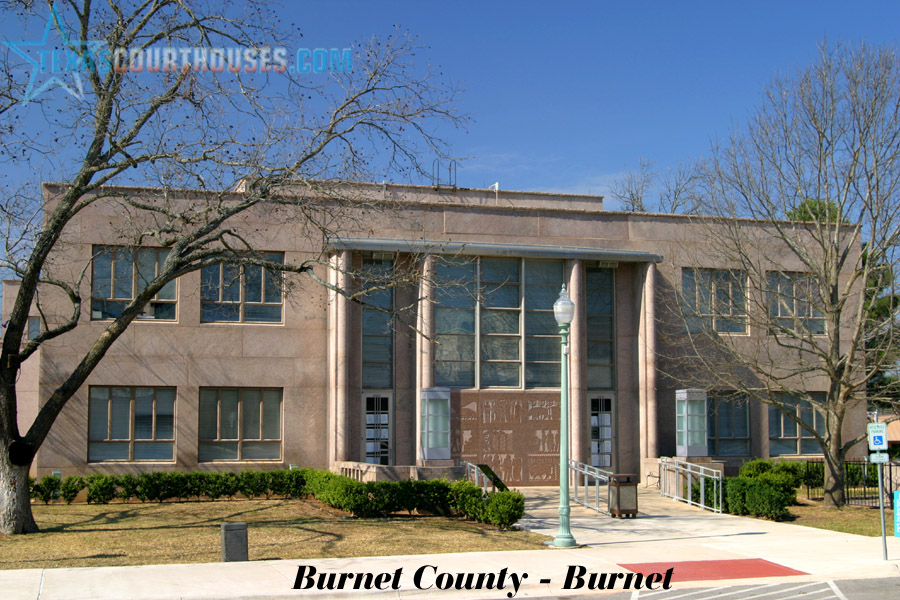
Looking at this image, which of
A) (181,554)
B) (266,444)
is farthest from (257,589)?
(266,444)

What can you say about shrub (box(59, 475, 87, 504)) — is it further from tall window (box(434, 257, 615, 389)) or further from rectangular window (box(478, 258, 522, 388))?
rectangular window (box(478, 258, 522, 388))

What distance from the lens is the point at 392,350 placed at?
78.6ft

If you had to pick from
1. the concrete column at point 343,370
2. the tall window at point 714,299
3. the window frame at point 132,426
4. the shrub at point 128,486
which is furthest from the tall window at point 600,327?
the shrub at point 128,486

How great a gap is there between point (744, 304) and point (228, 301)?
46.0 feet

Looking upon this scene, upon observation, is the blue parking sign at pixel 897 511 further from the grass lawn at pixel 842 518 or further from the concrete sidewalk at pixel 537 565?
the grass lawn at pixel 842 518

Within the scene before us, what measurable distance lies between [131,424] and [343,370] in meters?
5.43

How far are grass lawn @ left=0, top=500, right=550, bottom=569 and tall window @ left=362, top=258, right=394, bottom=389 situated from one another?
4660mm

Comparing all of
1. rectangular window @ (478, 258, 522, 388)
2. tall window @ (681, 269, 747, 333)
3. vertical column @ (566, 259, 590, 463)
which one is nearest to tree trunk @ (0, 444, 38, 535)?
rectangular window @ (478, 258, 522, 388)

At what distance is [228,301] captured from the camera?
23.2 metres

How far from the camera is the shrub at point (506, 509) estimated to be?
16.9 metres

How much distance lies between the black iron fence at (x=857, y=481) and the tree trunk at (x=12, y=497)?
18.8 meters

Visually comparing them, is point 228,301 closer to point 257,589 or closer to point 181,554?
point 181,554

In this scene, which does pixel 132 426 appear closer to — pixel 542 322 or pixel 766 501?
pixel 542 322

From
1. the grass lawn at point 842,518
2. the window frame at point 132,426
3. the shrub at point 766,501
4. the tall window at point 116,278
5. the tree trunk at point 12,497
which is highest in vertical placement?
the tall window at point 116,278
